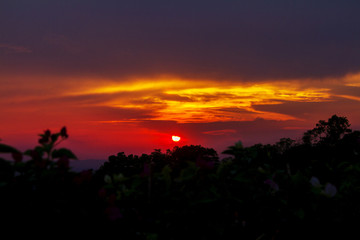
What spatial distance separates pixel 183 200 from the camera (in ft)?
15.9

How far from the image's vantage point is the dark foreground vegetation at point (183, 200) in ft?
14.6

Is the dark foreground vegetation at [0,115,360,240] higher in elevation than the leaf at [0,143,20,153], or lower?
lower

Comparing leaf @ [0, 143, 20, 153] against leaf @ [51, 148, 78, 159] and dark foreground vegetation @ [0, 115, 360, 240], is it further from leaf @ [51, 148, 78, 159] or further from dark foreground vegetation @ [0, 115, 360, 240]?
leaf @ [51, 148, 78, 159]

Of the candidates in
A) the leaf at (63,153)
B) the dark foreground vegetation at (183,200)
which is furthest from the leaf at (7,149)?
the leaf at (63,153)

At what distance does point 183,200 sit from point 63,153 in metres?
1.56

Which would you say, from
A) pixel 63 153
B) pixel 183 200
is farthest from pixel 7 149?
pixel 183 200

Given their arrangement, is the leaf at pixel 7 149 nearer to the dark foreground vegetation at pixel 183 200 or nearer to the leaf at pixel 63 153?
the dark foreground vegetation at pixel 183 200

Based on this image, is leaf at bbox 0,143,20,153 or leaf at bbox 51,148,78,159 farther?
leaf at bbox 51,148,78,159

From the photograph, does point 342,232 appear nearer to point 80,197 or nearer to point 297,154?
point 80,197

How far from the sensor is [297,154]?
11.4 metres

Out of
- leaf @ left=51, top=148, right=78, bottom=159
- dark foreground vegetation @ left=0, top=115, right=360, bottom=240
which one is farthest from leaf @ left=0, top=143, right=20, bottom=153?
leaf @ left=51, top=148, right=78, bottom=159

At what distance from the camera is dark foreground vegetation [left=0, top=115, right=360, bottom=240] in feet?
14.6

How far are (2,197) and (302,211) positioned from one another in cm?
385

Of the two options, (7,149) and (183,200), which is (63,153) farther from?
(183,200)
